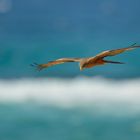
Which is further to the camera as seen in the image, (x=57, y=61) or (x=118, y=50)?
(x=57, y=61)

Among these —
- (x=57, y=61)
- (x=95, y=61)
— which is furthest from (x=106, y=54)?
(x=57, y=61)

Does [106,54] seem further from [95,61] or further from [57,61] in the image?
[57,61]

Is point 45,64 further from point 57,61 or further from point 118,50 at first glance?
point 118,50

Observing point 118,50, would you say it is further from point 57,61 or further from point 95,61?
point 57,61

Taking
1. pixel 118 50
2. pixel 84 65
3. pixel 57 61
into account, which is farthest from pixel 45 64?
pixel 118 50

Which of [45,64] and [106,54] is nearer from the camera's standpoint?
[106,54]

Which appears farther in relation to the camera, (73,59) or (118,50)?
(73,59)

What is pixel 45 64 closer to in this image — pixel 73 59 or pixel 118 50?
pixel 73 59
